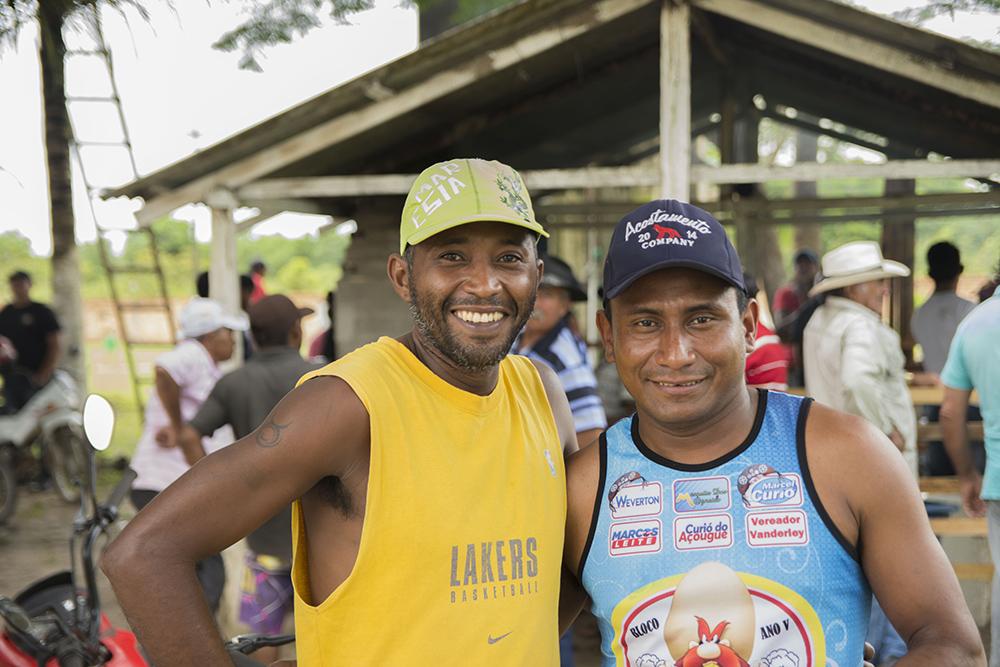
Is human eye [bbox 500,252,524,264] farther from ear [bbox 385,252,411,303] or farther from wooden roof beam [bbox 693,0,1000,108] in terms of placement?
wooden roof beam [bbox 693,0,1000,108]

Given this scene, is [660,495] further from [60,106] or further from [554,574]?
[60,106]

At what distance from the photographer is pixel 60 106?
10219 mm

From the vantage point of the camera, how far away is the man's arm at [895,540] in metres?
1.69

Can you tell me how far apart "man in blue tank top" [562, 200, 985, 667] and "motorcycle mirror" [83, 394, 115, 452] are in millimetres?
1461

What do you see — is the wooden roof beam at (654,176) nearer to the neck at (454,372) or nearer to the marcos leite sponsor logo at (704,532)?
the neck at (454,372)

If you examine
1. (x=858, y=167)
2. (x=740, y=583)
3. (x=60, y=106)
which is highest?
(x=60, y=106)

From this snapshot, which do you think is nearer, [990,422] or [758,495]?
[758,495]

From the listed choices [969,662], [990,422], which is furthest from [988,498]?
[969,662]

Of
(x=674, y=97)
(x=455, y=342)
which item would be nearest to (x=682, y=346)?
(x=455, y=342)

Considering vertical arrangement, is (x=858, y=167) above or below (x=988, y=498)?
above

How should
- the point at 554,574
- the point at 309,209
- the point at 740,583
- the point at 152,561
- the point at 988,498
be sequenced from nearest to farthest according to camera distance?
1. the point at 152,561
2. the point at 740,583
3. the point at 554,574
4. the point at 988,498
5. the point at 309,209

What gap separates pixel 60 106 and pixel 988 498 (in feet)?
31.4

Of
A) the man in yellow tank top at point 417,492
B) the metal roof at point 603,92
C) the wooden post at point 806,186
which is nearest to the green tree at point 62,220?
the metal roof at point 603,92

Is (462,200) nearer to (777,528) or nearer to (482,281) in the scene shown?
(482,281)
